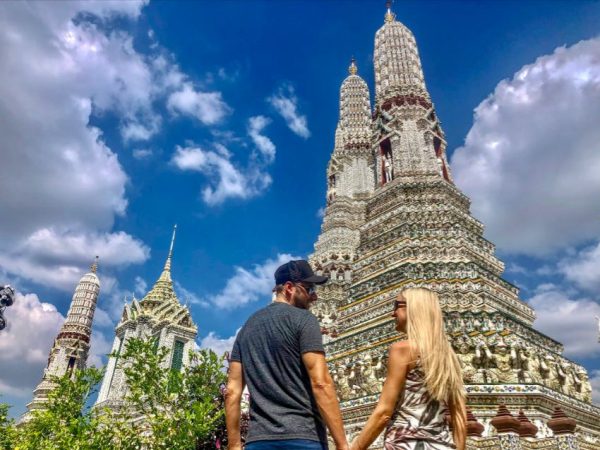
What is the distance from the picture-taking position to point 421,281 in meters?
19.8

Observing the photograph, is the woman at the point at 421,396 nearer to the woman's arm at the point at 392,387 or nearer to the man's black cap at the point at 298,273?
the woman's arm at the point at 392,387

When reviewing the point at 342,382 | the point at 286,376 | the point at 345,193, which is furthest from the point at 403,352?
the point at 345,193

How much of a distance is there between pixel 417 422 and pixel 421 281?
1732cm

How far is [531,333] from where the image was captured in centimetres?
1823

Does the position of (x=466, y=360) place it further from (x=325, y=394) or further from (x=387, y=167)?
(x=387, y=167)

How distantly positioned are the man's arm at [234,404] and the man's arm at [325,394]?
0.65m

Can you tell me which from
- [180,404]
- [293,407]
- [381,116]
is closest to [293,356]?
[293,407]

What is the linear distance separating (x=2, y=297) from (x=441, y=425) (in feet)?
74.9

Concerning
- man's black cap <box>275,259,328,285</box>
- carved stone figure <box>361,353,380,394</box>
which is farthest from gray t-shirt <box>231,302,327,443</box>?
carved stone figure <box>361,353,380,394</box>

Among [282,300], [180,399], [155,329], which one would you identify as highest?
[155,329]

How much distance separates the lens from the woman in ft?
10.1

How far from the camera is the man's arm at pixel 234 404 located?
10.8ft

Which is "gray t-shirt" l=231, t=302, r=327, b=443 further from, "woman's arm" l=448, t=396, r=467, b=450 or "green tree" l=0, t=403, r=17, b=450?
"green tree" l=0, t=403, r=17, b=450

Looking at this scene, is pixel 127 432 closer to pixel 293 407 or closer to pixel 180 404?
pixel 180 404
